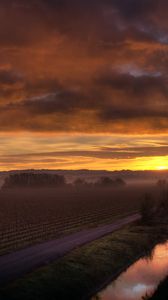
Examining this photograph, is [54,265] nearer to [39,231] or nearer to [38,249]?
[38,249]

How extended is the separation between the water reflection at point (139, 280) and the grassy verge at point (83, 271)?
3.78 feet

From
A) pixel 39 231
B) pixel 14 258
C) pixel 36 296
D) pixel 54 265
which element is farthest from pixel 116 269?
pixel 39 231

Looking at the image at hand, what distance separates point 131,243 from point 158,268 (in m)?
11.1

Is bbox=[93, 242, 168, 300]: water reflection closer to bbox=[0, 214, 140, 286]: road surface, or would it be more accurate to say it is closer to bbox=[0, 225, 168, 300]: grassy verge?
bbox=[0, 225, 168, 300]: grassy verge

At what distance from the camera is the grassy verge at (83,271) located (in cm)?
3228

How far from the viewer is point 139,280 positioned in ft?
127

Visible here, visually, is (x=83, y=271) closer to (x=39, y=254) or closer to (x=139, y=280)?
(x=139, y=280)

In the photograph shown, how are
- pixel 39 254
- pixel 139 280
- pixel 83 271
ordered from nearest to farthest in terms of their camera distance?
pixel 139 280 → pixel 83 271 → pixel 39 254

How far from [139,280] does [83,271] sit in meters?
5.26

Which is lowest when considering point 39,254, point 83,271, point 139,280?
point 139,280

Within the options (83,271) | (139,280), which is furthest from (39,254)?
(139,280)

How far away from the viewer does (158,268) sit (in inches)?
1703

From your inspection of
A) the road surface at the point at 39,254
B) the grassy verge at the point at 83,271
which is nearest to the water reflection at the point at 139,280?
the grassy verge at the point at 83,271

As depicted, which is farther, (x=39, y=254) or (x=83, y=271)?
(x=39, y=254)
